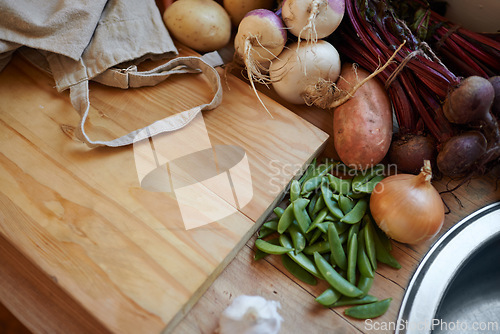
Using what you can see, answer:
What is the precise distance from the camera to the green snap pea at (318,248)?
0.76 m

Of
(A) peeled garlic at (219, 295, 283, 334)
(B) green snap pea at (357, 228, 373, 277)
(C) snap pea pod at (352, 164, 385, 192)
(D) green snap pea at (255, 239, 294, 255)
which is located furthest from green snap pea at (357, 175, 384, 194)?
(A) peeled garlic at (219, 295, 283, 334)

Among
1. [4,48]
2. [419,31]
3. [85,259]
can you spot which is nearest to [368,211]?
[419,31]

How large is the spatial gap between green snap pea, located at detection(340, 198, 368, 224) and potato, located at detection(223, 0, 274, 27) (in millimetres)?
618

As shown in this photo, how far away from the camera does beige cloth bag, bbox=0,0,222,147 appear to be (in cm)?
84

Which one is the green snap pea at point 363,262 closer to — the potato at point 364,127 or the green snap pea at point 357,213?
the green snap pea at point 357,213

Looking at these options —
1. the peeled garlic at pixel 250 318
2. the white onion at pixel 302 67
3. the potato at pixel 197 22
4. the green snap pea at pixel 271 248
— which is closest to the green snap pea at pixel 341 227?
the green snap pea at pixel 271 248

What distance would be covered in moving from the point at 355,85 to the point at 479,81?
26 cm

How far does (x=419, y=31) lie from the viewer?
36.9 inches

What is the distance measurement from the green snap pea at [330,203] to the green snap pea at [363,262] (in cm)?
7

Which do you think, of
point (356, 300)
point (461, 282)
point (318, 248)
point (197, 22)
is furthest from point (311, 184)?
point (197, 22)

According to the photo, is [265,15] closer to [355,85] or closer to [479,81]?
[355,85]

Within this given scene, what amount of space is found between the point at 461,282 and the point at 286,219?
429mm

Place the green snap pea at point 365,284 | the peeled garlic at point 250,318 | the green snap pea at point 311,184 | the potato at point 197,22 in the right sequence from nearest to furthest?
the peeled garlic at point 250,318
the green snap pea at point 365,284
the green snap pea at point 311,184
the potato at point 197,22

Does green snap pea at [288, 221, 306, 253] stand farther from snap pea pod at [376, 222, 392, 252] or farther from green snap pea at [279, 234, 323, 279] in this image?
snap pea pod at [376, 222, 392, 252]
